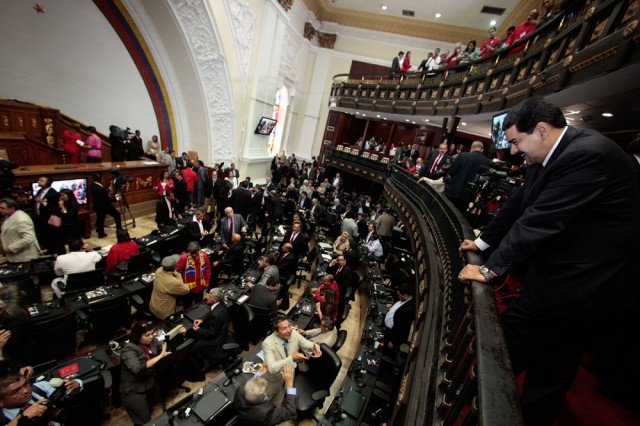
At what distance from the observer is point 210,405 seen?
10.7ft

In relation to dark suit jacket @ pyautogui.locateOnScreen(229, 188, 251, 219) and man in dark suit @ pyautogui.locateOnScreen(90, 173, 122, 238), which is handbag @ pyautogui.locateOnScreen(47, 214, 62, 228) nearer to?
man in dark suit @ pyautogui.locateOnScreen(90, 173, 122, 238)

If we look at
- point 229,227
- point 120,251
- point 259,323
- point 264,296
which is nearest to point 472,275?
point 264,296

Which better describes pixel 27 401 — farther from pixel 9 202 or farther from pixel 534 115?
pixel 534 115

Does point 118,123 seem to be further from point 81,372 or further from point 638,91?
point 638,91

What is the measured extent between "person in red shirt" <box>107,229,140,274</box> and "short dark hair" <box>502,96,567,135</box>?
6291mm

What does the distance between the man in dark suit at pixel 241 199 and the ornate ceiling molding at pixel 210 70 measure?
Answer: 527cm

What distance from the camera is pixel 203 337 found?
439 cm

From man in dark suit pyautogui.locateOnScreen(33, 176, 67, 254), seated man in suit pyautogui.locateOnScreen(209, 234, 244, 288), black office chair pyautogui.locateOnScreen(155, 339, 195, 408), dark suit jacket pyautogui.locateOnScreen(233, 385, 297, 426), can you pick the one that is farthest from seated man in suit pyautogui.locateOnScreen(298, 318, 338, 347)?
man in dark suit pyautogui.locateOnScreen(33, 176, 67, 254)

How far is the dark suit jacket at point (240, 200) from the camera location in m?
9.25

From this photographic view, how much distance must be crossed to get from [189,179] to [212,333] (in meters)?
7.12

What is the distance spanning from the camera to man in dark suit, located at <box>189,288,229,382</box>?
4328mm

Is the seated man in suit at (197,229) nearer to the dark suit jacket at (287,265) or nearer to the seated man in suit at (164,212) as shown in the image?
the seated man in suit at (164,212)

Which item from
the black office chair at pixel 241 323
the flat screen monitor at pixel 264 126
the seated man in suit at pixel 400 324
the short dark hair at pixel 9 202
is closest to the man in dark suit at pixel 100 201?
the short dark hair at pixel 9 202

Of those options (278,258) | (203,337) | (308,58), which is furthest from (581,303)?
(308,58)
